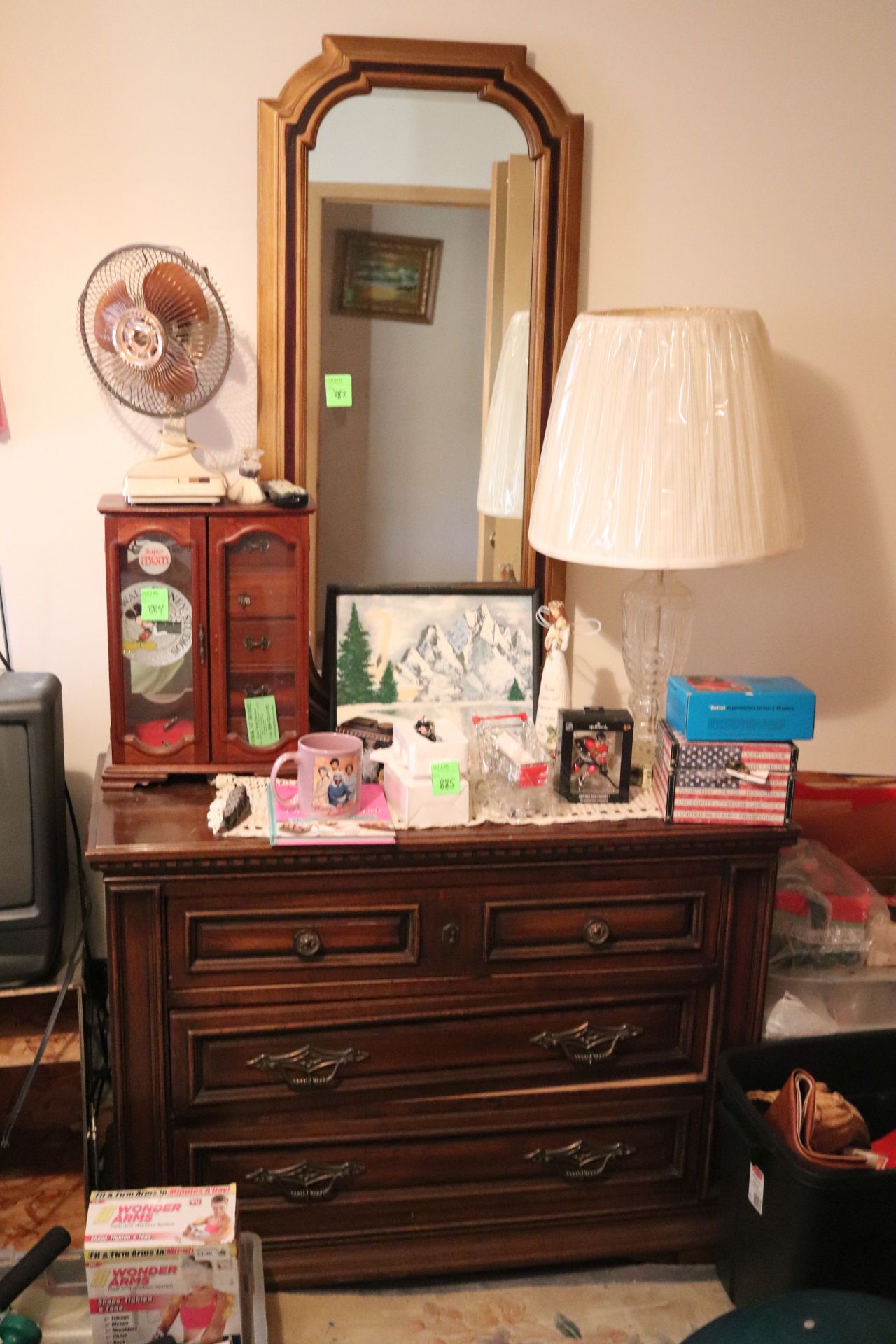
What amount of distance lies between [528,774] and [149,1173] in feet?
2.76

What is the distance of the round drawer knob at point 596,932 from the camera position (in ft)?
6.12

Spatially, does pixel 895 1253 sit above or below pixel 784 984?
below

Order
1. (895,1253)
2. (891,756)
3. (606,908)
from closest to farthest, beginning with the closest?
1. (895,1253)
2. (606,908)
3. (891,756)

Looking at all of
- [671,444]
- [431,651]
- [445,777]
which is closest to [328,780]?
[445,777]

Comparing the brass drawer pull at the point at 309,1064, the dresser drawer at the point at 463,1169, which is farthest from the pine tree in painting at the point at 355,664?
the dresser drawer at the point at 463,1169

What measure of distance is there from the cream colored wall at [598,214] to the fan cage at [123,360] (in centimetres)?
6

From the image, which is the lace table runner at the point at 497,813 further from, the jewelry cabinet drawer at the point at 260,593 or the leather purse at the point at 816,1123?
the leather purse at the point at 816,1123

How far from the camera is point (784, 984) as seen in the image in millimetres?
2098

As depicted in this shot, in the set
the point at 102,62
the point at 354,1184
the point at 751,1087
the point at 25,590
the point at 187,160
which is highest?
the point at 102,62

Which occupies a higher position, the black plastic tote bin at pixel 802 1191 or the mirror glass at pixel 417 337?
the mirror glass at pixel 417 337

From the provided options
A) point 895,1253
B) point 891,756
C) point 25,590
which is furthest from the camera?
point 891,756

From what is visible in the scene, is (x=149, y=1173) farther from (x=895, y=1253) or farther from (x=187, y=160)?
(x=187, y=160)

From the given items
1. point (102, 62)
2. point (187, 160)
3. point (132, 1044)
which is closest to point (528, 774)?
point (132, 1044)

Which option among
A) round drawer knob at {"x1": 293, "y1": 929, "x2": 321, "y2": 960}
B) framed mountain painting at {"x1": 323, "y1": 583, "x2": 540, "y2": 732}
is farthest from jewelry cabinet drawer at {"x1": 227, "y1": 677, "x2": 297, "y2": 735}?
round drawer knob at {"x1": 293, "y1": 929, "x2": 321, "y2": 960}
